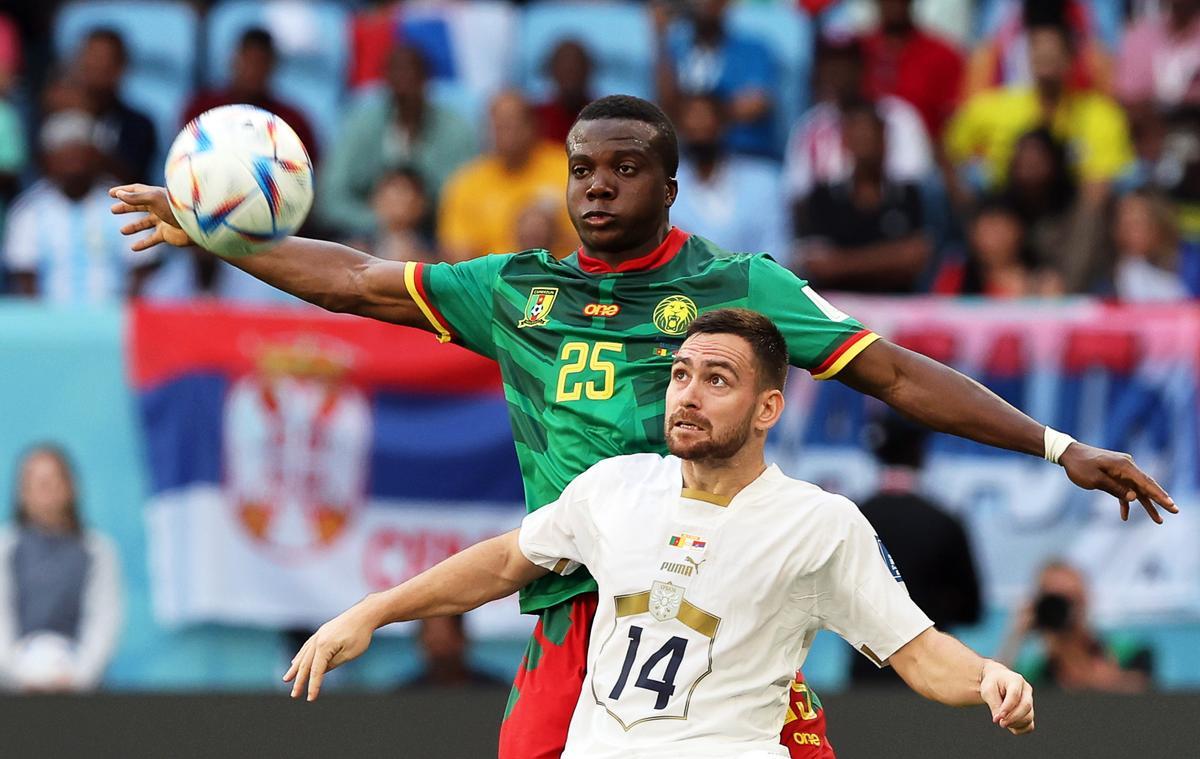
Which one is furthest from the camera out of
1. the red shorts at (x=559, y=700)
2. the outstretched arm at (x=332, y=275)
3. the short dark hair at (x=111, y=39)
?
the short dark hair at (x=111, y=39)

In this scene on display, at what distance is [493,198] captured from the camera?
456 inches

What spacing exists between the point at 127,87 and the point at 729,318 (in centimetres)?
897

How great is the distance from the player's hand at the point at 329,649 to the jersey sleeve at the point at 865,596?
1.28 m

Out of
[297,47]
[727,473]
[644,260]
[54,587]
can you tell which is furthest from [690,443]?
[297,47]

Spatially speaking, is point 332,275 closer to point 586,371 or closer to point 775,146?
point 586,371

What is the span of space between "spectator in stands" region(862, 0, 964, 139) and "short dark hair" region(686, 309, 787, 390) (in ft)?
25.1

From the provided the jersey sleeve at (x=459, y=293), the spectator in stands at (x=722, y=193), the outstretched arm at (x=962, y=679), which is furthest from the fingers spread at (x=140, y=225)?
the spectator in stands at (x=722, y=193)

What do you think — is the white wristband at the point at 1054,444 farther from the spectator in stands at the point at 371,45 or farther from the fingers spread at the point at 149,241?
the spectator in stands at the point at 371,45

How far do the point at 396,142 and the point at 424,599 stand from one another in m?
7.28

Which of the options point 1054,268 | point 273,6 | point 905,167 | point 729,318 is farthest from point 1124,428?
point 273,6

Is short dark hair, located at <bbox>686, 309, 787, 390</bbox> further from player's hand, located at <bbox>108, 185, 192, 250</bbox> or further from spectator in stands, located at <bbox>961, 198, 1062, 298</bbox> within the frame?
spectator in stands, located at <bbox>961, 198, 1062, 298</bbox>

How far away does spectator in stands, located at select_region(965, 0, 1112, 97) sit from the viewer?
495 inches

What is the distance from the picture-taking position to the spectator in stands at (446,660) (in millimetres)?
9961

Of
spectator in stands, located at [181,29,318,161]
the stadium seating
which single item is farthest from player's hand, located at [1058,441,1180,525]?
the stadium seating
